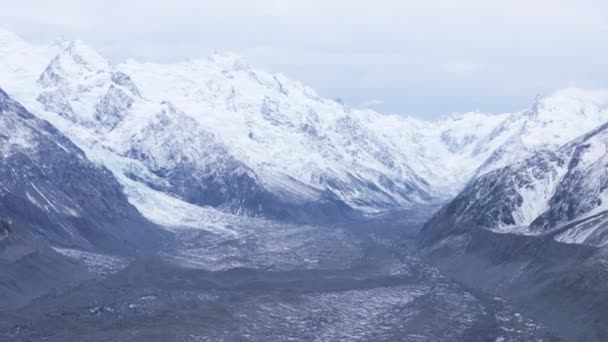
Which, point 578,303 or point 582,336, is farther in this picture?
point 578,303

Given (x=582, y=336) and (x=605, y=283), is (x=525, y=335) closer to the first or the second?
(x=582, y=336)

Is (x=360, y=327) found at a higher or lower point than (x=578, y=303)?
lower

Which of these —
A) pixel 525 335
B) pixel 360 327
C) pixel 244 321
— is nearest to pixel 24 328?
pixel 244 321

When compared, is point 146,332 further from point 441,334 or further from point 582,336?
point 582,336

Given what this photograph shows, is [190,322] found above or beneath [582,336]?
beneath

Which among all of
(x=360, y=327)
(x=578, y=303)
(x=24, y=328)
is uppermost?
(x=578, y=303)

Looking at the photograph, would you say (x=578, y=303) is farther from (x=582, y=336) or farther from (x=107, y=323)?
(x=107, y=323)

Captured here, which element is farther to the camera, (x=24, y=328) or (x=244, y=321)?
(x=244, y=321)

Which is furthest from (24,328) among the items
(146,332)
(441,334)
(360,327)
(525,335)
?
(525,335)
